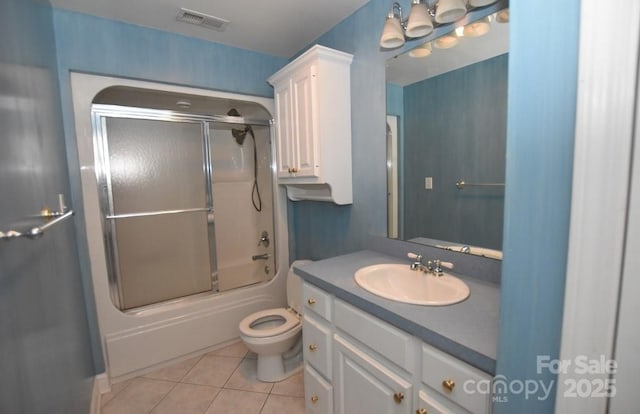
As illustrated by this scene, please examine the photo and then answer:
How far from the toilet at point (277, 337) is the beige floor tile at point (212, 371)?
0.26 meters

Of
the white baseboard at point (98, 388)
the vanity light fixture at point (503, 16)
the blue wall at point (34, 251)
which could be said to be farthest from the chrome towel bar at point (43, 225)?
the vanity light fixture at point (503, 16)

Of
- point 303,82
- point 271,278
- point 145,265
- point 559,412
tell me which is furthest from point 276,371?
point 303,82

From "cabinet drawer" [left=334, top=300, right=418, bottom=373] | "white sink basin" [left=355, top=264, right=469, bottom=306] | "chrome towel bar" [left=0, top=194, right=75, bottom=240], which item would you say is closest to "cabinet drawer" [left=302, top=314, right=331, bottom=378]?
"cabinet drawer" [left=334, top=300, right=418, bottom=373]

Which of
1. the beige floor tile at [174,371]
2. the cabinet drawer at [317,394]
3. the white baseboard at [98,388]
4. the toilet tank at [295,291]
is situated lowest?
the beige floor tile at [174,371]

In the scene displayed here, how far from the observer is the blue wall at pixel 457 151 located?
4.15 feet

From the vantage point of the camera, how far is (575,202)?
1.58 ft

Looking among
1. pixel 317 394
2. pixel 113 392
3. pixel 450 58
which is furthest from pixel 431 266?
pixel 113 392

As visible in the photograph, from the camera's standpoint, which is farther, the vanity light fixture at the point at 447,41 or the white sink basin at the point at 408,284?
the vanity light fixture at the point at 447,41

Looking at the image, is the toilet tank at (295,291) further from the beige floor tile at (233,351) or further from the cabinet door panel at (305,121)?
the cabinet door panel at (305,121)

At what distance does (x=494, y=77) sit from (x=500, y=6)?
0.91ft

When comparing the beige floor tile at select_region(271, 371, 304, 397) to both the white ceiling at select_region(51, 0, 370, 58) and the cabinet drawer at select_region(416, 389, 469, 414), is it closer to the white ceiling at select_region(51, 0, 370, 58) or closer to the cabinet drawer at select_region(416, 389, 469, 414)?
the cabinet drawer at select_region(416, 389, 469, 414)

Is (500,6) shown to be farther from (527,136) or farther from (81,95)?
(81,95)

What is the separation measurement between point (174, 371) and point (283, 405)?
2.95ft

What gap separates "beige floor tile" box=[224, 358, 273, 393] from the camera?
74.9 inches
